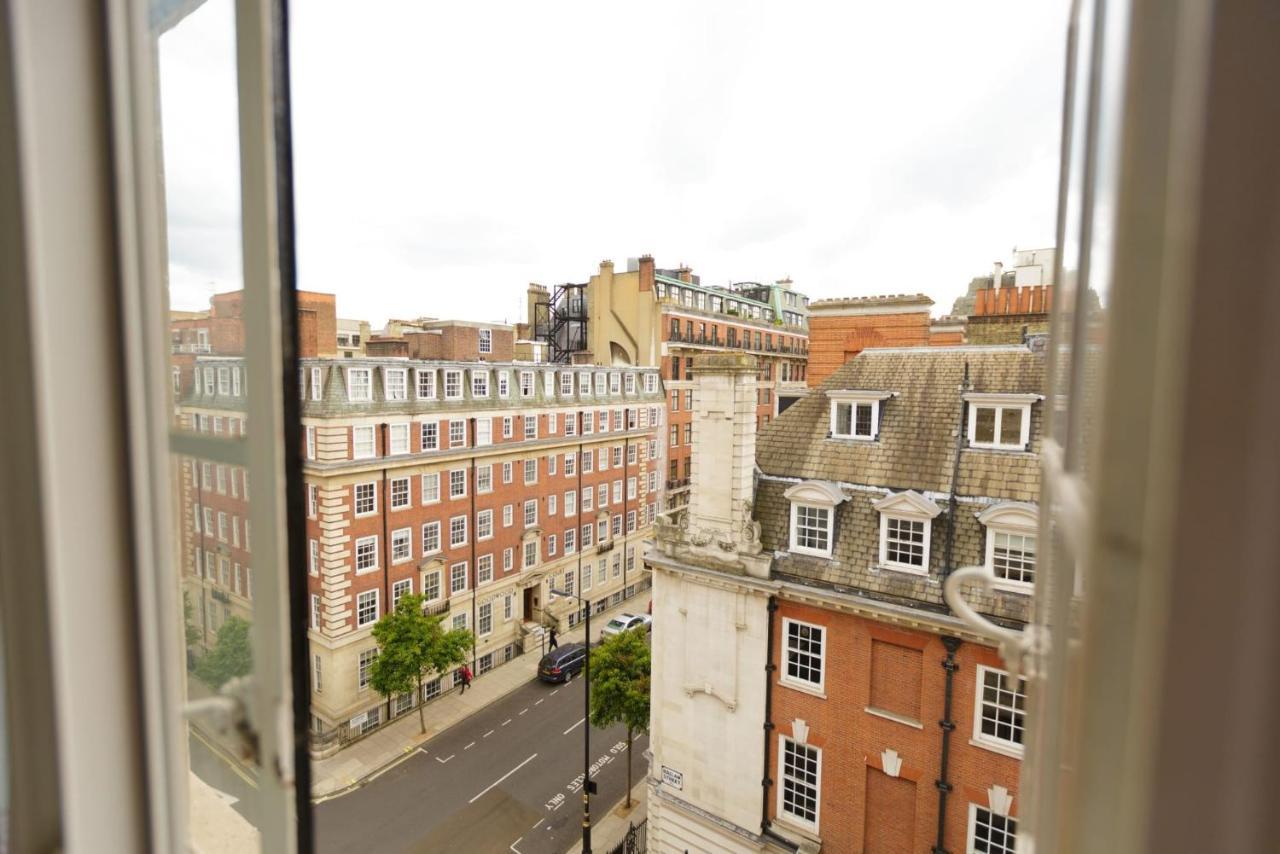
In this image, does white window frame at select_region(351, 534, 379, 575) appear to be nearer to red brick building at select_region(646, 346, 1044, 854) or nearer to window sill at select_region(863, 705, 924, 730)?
red brick building at select_region(646, 346, 1044, 854)

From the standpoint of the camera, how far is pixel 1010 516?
5973 millimetres

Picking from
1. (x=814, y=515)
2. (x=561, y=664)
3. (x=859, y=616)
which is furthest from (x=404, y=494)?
(x=859, y=616)

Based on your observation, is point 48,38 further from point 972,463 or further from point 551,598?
point 551,598

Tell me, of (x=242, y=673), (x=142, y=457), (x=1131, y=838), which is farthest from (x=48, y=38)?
(x=1131, y=838)

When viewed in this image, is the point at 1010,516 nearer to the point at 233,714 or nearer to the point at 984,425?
the point at 984,425

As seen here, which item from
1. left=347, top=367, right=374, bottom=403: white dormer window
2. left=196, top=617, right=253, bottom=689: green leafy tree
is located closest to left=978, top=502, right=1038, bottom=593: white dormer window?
left=196, top=617, right=253, bottom=689: green leafy tree

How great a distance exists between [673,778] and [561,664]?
728 centimetres

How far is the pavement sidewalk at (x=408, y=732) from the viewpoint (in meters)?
10.9

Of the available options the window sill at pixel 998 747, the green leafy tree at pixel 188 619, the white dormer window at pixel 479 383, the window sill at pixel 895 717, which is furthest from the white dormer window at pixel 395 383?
the green leafy tree at pixel 188 619

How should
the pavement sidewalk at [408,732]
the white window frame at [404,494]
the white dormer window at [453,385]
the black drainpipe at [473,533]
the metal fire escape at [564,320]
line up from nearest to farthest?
1. the pavement sidewalk at [408,732]
2. the white window frame at [404,494]
3. the white dormer window at [453,385]
4. the black drainpipe at [473,533]
5. the metal fire escape at [564,320]

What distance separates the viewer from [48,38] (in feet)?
2.78

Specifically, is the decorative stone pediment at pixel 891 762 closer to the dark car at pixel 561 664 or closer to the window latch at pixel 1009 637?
the window latch at pixel 1009 637

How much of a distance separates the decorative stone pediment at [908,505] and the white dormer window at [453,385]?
31.4ft

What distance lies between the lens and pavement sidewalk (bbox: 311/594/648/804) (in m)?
10.9
